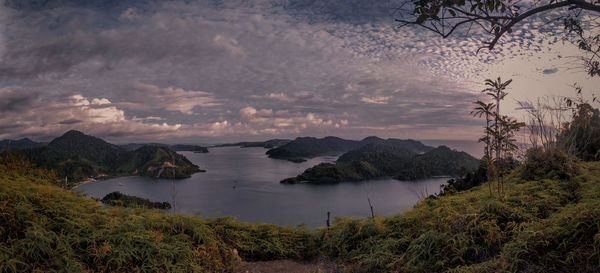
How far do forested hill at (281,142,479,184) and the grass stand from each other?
5892 cm

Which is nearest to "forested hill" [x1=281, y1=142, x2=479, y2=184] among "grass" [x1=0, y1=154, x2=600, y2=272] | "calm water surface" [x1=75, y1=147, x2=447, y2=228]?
"calm water surface" [x1=75, y1=147, x2=447, y2=228]

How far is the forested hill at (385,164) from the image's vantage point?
62469 mm

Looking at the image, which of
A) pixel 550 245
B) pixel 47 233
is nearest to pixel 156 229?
pixel 47 233

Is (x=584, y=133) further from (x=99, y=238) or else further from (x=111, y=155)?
(x=111, y=155)

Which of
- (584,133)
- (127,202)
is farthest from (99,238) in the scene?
(127,202)

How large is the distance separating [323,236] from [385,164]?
2891 inches

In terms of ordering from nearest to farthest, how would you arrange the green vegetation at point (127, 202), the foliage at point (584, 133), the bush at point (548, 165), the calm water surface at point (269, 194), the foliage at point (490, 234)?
the foliage at point (490, 234)
the green vegetation at point (127, 202)
the bush at point (548, 165)
the foliage at point (584, 133)
the calm water surface at point (269, 194)

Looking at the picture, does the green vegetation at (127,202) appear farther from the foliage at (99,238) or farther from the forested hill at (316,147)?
the forested hill at (316,147)

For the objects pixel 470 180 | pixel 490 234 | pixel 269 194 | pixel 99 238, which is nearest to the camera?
pixel 99 238

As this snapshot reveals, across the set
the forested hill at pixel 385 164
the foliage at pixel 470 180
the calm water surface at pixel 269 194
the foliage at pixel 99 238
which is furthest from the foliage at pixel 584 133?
the forested hill at pixel 385 164

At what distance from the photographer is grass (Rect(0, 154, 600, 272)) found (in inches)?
129

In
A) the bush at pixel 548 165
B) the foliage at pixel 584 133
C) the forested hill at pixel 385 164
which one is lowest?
the forested hill at pixel 385 164

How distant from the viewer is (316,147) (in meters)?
104

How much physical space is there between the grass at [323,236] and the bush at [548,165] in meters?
0.21
